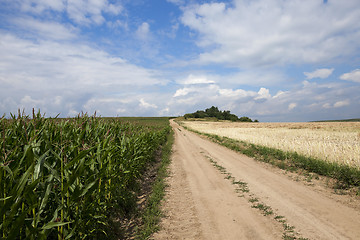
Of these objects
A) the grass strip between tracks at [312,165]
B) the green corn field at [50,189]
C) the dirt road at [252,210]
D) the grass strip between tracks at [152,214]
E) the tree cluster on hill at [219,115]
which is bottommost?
the dirt road at [252,210]

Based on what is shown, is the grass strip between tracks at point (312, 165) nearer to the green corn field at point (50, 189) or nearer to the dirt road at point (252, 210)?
the dirt road at point (252, 210)

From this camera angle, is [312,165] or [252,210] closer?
[252,210]

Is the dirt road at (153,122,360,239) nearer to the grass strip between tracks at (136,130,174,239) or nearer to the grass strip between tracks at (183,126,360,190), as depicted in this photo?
the grass strip between tracks at (136,130,174,239)

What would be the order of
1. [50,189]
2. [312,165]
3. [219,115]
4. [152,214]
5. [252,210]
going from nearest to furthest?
[50,189] → [152,214] → [252,210] → [312,165] → [219,115]

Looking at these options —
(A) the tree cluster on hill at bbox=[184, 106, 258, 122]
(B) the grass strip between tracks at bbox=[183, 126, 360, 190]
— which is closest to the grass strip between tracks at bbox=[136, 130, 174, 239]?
(B) the grass strip between tracks at bbox=[183, 126, 360, 190]

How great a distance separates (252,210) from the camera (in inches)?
228

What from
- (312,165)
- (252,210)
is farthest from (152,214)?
(312,165)

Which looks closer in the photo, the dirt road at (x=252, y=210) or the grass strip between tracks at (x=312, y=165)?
the dirt road at (x=252, y=210)

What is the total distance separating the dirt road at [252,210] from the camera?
468 centimetres

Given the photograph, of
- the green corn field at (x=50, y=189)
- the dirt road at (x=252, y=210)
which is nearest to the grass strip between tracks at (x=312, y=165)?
the dirt road at (x=252, y=210)

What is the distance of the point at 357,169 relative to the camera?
8.34 meters

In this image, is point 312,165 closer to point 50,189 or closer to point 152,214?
point 152,214

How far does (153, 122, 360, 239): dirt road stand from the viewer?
468 cm

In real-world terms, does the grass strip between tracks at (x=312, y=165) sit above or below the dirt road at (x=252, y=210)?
above
